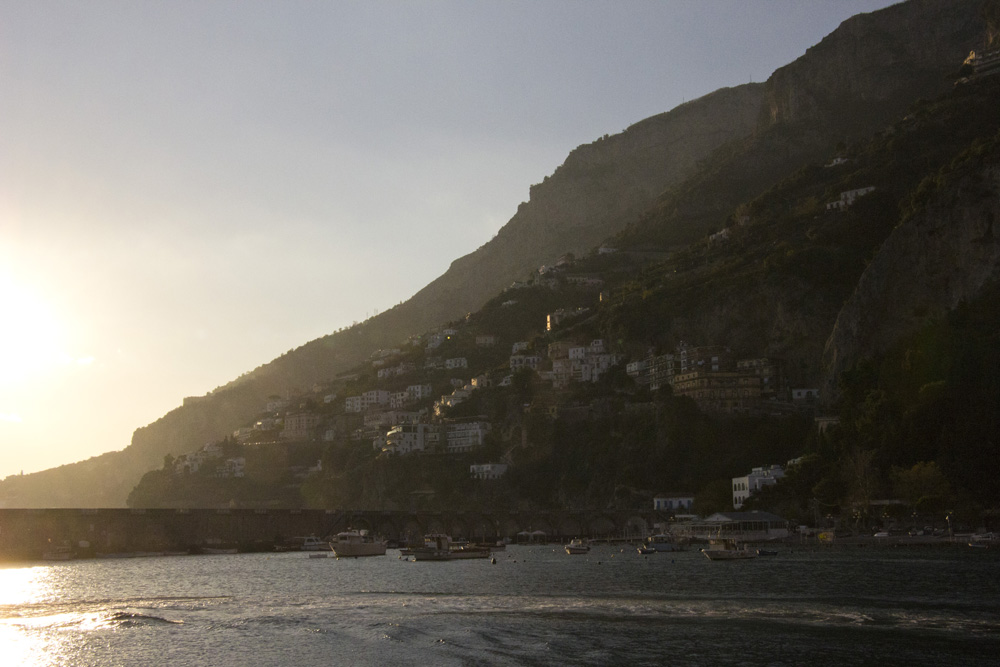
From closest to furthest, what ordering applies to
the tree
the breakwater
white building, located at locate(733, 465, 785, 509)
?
1. the tree
2. white building, located at locate(733, 465, 785, 509)
3. the breakwater

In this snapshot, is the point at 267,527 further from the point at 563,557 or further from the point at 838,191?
the point at 838,191

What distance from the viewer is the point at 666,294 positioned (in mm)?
153625

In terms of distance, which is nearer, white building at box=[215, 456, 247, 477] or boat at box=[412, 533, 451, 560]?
boat at box=[412, 533, 451, 560]

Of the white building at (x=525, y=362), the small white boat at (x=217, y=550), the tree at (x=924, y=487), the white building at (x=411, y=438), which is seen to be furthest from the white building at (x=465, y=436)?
the tree at (x=924, y=487)

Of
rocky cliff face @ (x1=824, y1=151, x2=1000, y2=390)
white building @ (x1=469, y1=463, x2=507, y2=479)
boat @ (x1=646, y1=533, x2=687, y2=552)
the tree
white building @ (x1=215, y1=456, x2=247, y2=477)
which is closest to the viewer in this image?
Result: the tree

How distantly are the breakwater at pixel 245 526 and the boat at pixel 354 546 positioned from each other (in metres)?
19.3

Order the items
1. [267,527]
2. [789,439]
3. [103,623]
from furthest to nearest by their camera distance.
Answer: [267,527], [789,439], [103,623]

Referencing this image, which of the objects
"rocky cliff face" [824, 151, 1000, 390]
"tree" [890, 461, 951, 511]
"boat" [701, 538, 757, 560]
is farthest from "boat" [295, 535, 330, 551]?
"tree" [890, 461, 951, 511]

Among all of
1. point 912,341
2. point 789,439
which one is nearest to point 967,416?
point 912,341

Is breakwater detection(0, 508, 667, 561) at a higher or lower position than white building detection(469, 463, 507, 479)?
lower

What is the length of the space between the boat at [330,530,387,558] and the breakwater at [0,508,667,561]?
63.3 ft

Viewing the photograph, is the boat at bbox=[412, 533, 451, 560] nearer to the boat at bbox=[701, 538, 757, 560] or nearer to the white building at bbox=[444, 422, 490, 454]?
the boat at bbox=[701, 538, 757, 560]

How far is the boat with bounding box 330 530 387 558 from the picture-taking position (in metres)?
103

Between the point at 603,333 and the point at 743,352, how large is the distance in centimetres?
3208
